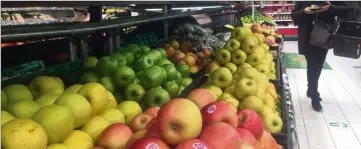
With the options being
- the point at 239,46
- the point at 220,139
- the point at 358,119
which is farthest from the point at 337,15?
the point at 220,139

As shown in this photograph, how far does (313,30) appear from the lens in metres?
4.69

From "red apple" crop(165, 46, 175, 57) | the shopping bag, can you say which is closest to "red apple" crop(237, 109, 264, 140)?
"red apple" crop(165, 46, 175, 57)

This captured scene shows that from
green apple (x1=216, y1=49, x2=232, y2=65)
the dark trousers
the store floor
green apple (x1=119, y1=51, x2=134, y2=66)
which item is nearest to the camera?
green apple (x1=119, y1=51, x2=134, y2=66)

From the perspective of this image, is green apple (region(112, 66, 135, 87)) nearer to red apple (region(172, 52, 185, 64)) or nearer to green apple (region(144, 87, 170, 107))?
green apple (region(144, 87, 170, 107))

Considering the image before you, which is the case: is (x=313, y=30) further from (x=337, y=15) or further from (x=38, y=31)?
(x=38, y=31)

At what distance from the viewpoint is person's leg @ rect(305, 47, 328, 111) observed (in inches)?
193

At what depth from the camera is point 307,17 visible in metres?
4.84

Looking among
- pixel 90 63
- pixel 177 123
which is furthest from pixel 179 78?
pixel 177 123

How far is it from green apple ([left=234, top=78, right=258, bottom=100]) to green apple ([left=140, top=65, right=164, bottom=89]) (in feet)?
1.48

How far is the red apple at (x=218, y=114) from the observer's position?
3.97ft

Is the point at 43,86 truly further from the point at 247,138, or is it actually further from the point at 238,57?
the point at 238,57

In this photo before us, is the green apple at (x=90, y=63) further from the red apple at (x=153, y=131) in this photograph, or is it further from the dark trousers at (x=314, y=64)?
the dark trousers at (x=314, y=64)

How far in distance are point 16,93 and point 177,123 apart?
712mm

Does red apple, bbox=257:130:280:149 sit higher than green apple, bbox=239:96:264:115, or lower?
lower
